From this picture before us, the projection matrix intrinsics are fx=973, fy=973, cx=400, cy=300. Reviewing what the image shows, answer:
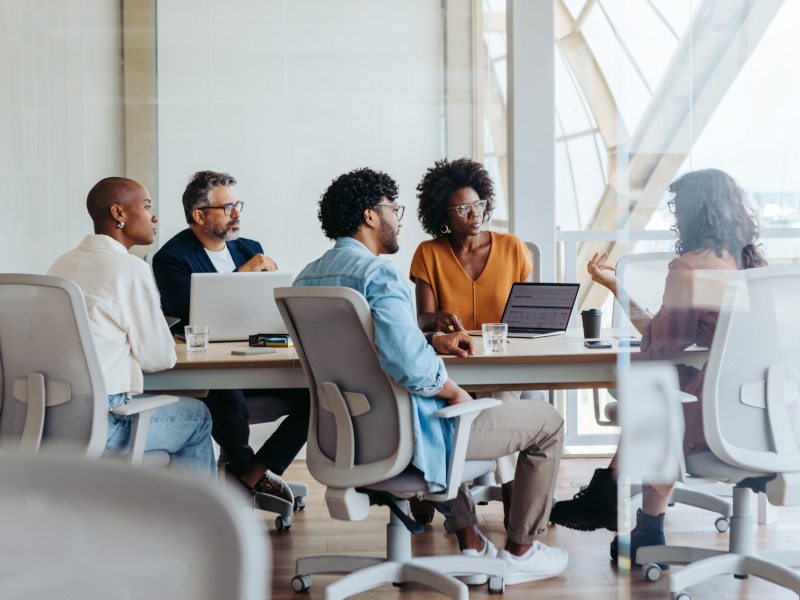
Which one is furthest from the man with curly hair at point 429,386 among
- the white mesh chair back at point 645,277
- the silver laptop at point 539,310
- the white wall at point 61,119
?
the white wall at point 61,119

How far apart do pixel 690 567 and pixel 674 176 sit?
897 mm

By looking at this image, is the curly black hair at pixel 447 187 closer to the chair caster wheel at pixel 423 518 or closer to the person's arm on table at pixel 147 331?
the chair caster wheel at pixel 423 518

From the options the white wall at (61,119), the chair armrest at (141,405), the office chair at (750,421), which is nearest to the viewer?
the office chair at (750,421)

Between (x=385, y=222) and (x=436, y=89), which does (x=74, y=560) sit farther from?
(x=436, y=89)

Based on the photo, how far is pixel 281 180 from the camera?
14.1ft

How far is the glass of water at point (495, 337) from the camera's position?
107 inches

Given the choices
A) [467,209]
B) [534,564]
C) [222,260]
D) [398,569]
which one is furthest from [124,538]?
[222,260]

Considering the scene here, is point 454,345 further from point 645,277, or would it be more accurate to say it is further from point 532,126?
point 532,126

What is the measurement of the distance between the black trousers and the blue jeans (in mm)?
304

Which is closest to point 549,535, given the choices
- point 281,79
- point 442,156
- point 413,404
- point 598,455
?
point 413,404

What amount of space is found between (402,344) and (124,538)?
1.68 m

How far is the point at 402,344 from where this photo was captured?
2.22 metres

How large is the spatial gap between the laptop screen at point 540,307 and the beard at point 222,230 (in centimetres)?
106

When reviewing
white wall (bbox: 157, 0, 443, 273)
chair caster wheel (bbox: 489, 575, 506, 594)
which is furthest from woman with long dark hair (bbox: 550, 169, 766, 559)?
white wall (bbox: 157, 0, 443, 273)
